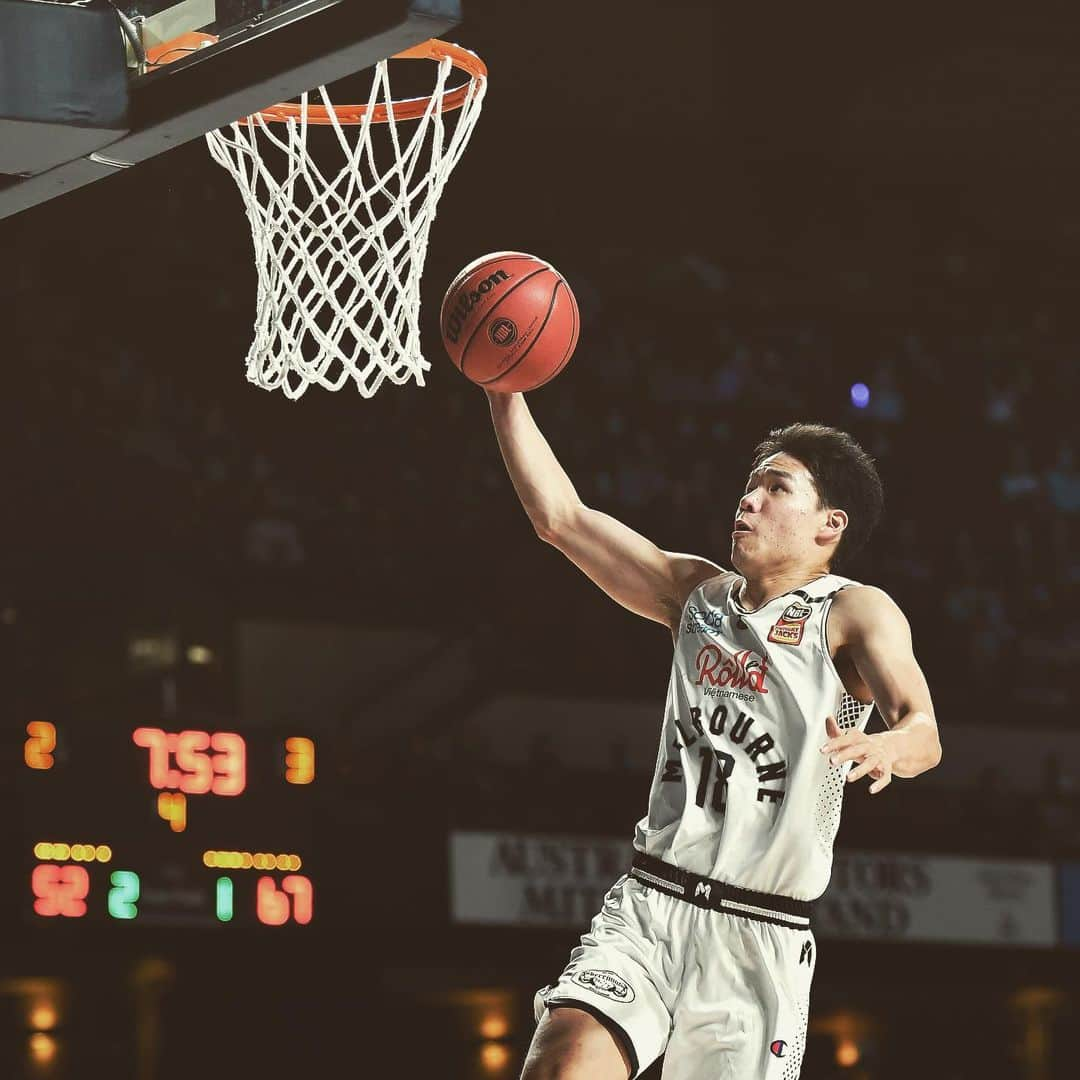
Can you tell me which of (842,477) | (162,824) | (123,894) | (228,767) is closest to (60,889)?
(123,894)

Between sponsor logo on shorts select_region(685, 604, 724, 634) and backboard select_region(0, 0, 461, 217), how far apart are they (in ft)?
4.70

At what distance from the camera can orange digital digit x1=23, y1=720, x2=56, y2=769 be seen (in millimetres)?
9438

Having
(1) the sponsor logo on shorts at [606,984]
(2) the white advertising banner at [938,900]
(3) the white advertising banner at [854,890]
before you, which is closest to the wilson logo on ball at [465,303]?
(1) the sponsor logo on shorts at [606,984]

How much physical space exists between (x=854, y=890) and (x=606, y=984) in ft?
28.8

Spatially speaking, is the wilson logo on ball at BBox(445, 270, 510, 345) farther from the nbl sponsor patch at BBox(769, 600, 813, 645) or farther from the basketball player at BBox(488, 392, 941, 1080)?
the nbl sponsor patch at BBox(769, 600, 813, 645)

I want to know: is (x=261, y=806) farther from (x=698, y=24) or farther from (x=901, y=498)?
Result: (x=901, y=498)

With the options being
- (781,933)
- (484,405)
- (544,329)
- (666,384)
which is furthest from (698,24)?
(781,933)

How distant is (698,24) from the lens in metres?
11.9

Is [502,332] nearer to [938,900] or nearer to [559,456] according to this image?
[938,900]

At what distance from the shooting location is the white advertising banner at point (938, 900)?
1273cm

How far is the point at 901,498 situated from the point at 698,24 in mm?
5083

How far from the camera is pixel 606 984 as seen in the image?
4.24m

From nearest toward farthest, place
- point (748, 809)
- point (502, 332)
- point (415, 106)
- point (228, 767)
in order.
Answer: point (748, 809) < point (502, 332) < point (415, 106) < point (228, 767)

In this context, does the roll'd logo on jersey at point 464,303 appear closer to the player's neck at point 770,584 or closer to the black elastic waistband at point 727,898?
the player's neck at point 770,584
